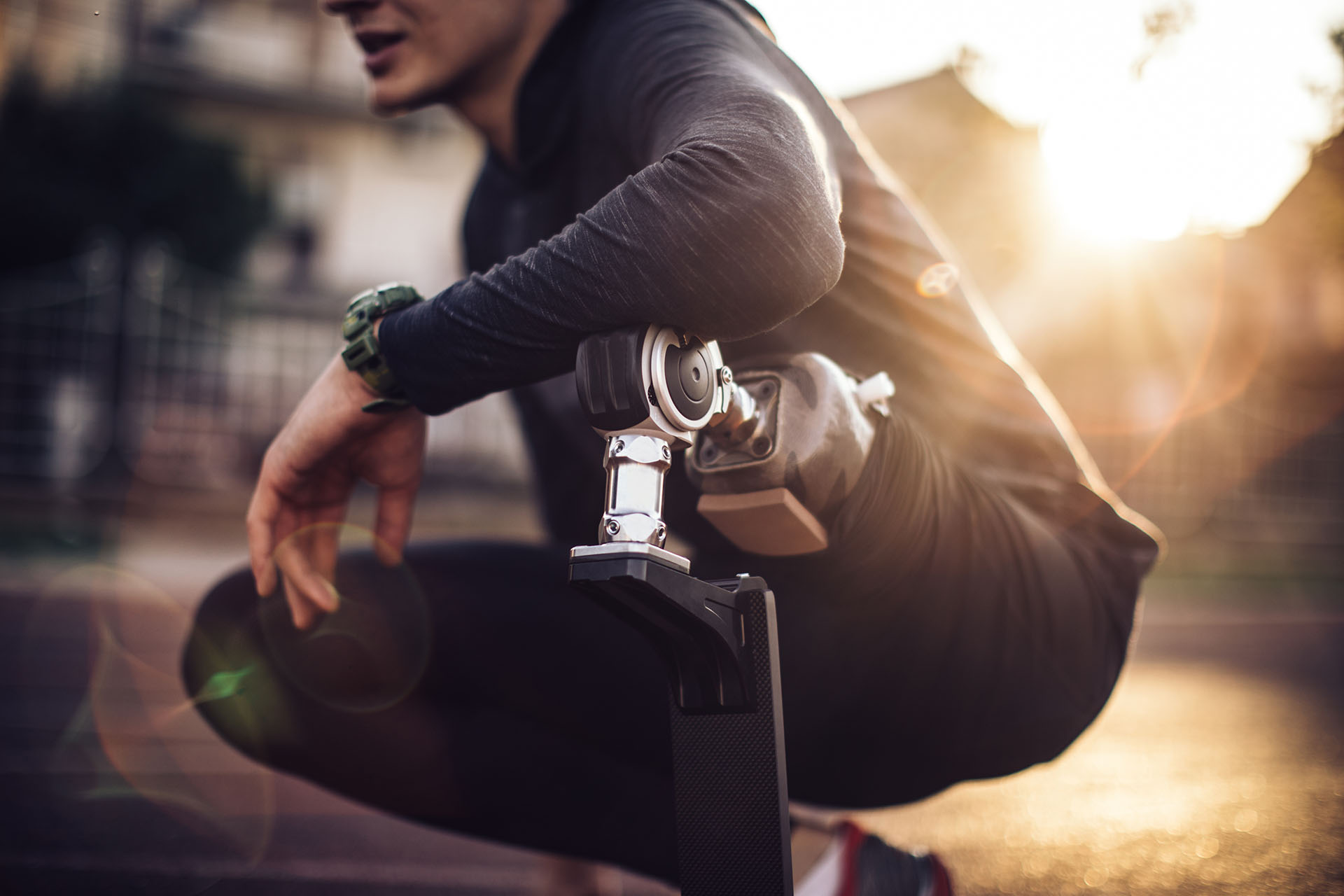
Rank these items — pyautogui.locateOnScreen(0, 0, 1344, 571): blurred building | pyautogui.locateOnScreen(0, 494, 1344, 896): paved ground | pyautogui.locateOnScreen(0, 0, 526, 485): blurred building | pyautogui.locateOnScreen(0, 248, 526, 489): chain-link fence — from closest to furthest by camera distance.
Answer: pyautogui.locateOnScreen(0, 494, 1344, 896): paved ground, pyautogui.locateOnScreen(0, 248, 526, 489): chain-link fence, pyautogui.locateOnScreen(0, 0, 1344, 571): blurred building, pyautogui.locateOnScreen(0, 0, 526, 485): blurred building

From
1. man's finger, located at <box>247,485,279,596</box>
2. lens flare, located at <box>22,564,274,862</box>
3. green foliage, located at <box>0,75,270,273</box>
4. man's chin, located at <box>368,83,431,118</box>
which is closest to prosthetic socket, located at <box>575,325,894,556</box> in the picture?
man's finger, located at <box>247,485,279,596</box>

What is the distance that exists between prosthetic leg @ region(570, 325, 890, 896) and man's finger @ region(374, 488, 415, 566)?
1.53 ft

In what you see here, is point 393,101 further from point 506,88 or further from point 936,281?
point 936,281

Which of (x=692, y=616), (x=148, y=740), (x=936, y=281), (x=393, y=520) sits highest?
(x=936, y=281)

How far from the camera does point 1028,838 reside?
1755mm

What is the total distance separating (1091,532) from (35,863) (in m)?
1.64

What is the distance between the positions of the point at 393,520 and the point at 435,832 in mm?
986

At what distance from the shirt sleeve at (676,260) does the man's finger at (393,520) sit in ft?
0.95

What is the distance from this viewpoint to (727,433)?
0.75m

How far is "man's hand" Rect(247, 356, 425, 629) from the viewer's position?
0.86 m

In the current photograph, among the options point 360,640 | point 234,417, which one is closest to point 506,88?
point 360,640

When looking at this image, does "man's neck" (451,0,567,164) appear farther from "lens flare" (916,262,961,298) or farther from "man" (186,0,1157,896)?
"lens flare" (916,262,961,298)

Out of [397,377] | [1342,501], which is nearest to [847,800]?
[397,377]

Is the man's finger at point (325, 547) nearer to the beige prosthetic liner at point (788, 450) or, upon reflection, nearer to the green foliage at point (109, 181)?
the beige prosthetic liner at point (788, 450)
